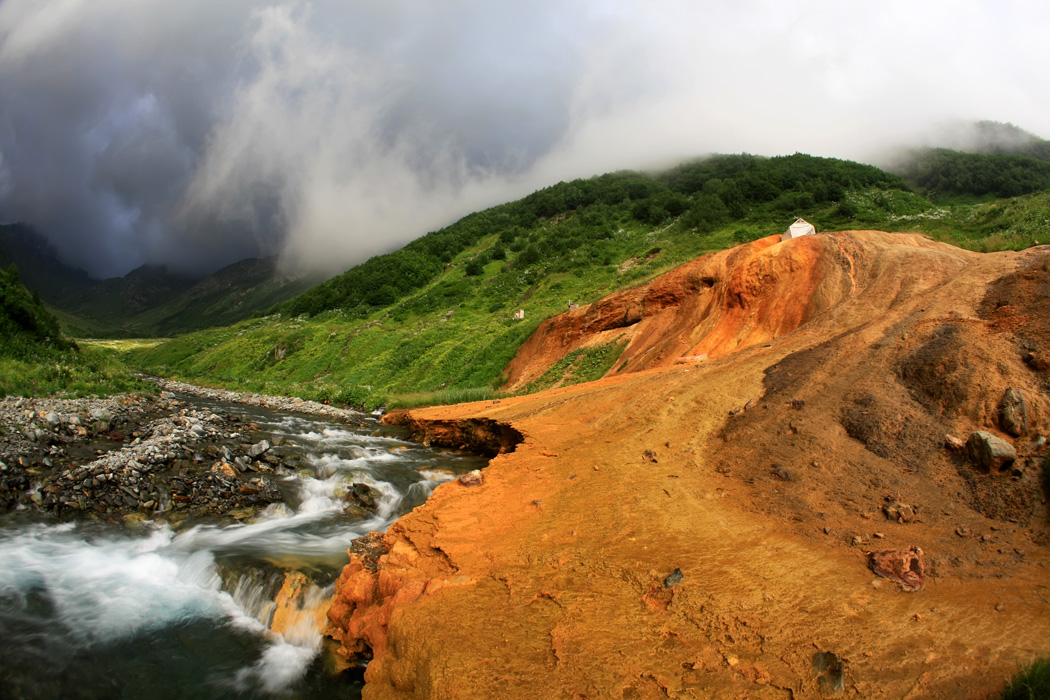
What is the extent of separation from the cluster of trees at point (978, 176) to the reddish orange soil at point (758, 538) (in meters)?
84.0

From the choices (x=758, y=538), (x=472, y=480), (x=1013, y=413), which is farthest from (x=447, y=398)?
(x=1013, y=413)

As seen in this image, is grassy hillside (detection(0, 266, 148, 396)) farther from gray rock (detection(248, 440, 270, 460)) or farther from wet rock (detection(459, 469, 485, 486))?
wet rock (detection(459, 469, 485, 486))

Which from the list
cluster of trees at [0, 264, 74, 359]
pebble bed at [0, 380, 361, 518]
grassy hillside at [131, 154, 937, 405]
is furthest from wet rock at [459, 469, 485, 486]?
cluster of trees at [0, 264, 74, 359]

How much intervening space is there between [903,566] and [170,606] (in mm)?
8315

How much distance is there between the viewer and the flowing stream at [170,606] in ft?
16.3

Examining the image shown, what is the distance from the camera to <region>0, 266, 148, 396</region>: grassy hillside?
42.7ft

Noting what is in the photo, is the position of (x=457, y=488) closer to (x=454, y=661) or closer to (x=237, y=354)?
(x=454, y=661)

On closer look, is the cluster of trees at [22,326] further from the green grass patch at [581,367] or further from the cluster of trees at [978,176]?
the cluster of trees at [978,176]

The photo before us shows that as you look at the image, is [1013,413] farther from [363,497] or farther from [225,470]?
[225,470]

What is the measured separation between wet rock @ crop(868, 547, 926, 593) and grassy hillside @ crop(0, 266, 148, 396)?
706 inches

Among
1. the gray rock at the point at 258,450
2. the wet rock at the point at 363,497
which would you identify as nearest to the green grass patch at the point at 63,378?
the gray rock at the point at 258,450

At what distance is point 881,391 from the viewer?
7.98 meters

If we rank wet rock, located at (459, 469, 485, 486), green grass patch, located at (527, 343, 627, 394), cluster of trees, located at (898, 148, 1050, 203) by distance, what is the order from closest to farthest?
1. wet rock, located at (459, 469, 485, 486)
2. green grass patch, located at (527, 343, 627, 394)
3. cluster of trees, located at (898, 148, 1050, 203)

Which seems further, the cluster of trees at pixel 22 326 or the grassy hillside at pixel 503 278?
the grassy hillside at pixel 503 278
